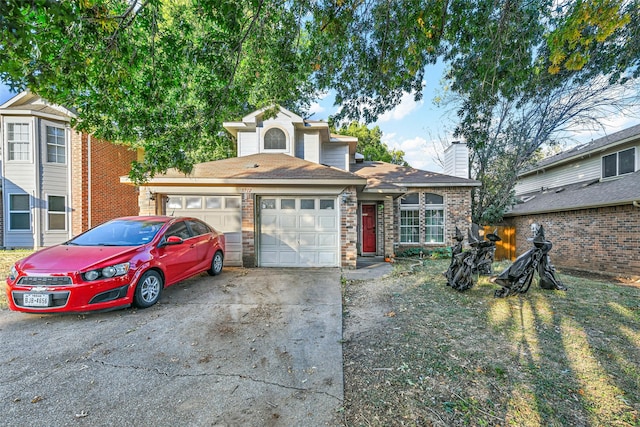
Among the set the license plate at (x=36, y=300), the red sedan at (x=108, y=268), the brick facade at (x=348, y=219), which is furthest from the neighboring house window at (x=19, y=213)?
the brick facade at (x=348, y=219)

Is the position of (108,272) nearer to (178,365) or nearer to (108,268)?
(108,268)

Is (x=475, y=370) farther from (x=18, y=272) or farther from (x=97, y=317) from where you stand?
(x=18, y=272)

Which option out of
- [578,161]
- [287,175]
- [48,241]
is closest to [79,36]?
[287,175]

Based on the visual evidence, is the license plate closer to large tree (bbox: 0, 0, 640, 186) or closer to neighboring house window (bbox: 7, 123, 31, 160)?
large tree (bbox: 0, 0, 640, 186)

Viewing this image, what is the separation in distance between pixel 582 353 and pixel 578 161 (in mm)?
14779

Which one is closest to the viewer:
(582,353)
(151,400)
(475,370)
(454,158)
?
(151,400)

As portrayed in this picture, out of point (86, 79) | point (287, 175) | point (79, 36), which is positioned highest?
point (79, 36)

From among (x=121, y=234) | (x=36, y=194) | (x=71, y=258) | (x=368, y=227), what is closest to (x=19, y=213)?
(x=36, y=194)

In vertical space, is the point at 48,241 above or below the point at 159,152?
below

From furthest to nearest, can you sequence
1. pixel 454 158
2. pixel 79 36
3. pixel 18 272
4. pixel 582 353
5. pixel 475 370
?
pixel 454 158, pixel 18 272, pixel 79 36, pixel 582 353, pixel 475 370

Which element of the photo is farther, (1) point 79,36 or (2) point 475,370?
(1) point 79,36

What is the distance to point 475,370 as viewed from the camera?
289 centimetres

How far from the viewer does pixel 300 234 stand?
27.1ft

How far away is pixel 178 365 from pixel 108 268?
7.17 ft
